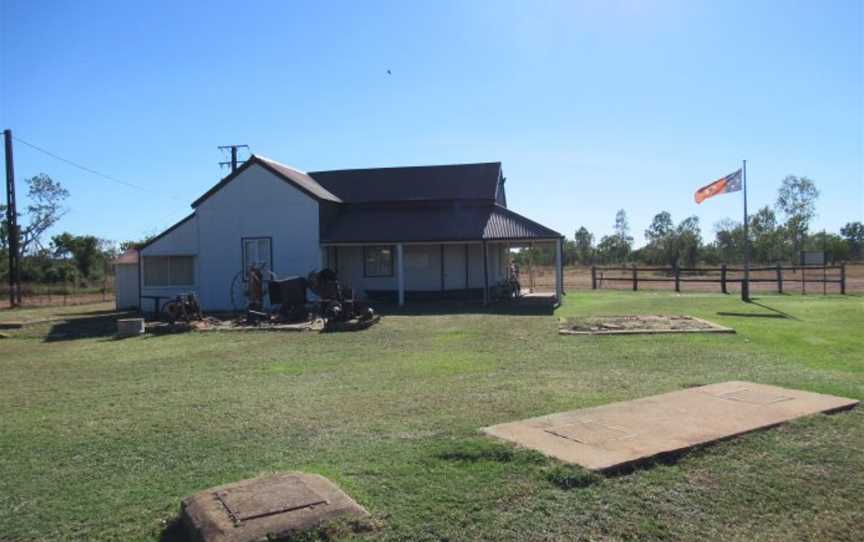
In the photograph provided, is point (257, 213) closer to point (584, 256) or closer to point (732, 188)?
point (732, 188)

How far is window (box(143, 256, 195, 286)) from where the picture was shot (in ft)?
82.7

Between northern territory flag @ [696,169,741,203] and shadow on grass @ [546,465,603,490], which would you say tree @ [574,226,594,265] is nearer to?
northern territory flag @ [696,169,741,203]

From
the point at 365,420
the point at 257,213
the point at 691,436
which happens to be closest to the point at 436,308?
the point at 257,213

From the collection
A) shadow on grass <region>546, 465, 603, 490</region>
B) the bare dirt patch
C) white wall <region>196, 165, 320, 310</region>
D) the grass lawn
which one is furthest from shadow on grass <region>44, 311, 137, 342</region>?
shadow on grass <region>546, 465, 603, 490</region>

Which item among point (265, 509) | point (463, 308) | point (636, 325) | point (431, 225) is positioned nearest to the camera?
point (265, 509)

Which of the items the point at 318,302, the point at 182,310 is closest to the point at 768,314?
the point at 318,302

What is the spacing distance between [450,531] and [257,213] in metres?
21.3

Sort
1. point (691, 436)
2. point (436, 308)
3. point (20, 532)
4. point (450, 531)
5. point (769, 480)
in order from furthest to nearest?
point (436, 308) < point (691, 436) < point (769, 480) < point (20, 532) < point (450, 531)

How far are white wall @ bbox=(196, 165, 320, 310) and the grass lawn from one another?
1129 centimetres

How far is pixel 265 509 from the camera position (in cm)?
350

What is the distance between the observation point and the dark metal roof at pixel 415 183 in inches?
1012

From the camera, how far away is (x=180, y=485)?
432 cm

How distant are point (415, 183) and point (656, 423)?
2217cm

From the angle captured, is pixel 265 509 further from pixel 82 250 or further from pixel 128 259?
pixel 82 250
